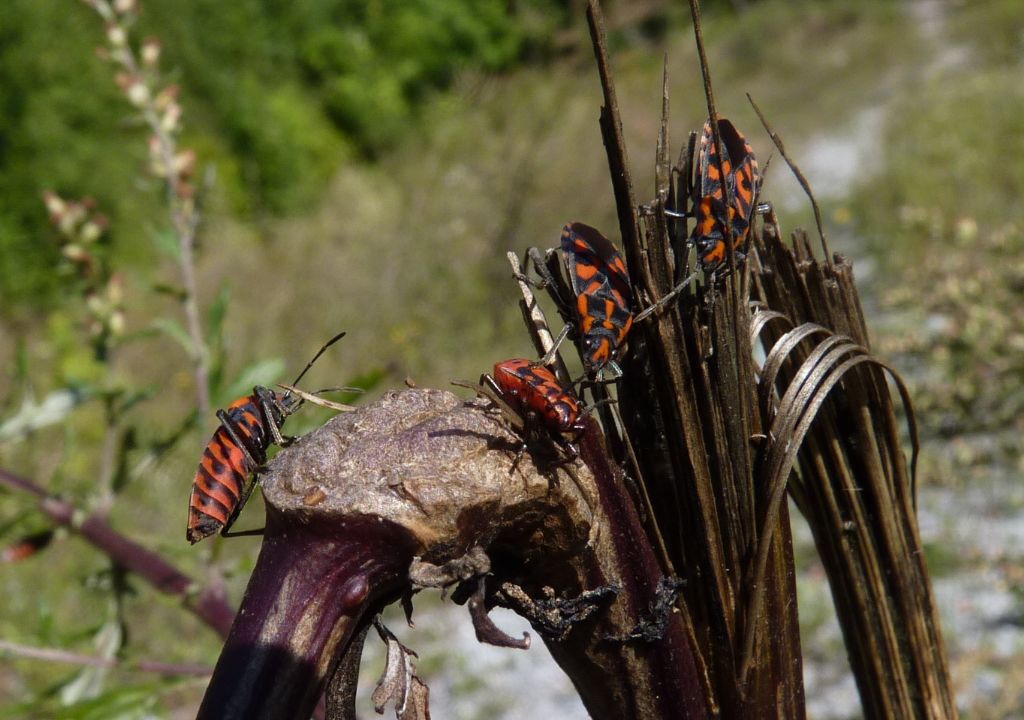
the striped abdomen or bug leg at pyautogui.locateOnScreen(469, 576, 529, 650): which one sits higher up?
the striped abdomen

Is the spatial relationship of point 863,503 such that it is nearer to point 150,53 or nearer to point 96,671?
point 96,671

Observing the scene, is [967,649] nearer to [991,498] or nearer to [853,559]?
[991,498]

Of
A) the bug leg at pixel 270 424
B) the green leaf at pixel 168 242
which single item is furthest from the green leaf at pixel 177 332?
the bug leg at pixel 270 424

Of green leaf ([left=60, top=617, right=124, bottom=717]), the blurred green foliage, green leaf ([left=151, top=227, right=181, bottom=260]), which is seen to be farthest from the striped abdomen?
the blurred green foliage

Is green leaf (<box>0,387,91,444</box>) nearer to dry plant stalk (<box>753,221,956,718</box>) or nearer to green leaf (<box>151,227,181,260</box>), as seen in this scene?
green leaf (<box>151,227,181,260</box>)

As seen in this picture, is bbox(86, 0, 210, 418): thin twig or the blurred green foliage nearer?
bbox(86, 0, 210, 418): thin twig

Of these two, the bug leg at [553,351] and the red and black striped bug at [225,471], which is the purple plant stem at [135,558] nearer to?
the red and black striped bug at [225,471]

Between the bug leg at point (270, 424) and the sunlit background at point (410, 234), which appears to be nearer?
the bug leg at point (270, 424)
